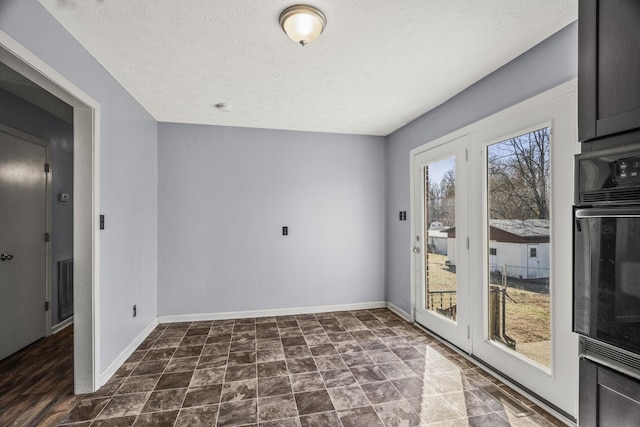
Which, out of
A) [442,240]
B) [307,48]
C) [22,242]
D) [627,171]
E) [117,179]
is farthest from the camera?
[442,240]

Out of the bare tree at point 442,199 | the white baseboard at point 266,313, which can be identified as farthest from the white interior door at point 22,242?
the bare tree at point 442,199

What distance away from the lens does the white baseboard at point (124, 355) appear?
8.12 ft

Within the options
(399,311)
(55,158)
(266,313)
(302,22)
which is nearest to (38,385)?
(266,313)

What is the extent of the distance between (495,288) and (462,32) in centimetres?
199

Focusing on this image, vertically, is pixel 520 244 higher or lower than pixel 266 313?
higher

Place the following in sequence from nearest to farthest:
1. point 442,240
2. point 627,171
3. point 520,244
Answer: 1. point 627,171
2. point 520,244
3. point 442,240

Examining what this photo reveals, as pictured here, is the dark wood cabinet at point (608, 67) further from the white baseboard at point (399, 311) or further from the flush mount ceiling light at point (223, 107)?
the white baseboard at point (399, 311)

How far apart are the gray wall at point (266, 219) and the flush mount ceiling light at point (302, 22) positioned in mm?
2351

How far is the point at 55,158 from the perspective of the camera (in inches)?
138

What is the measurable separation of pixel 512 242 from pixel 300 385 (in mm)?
2036

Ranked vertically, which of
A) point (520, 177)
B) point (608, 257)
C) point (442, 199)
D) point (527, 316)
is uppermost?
point (520, 177)

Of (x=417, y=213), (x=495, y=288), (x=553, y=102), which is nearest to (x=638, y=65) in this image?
(x=553, y=102)

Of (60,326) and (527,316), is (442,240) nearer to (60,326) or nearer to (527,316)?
(527,316)

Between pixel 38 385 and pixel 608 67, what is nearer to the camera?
pixel 608 67
